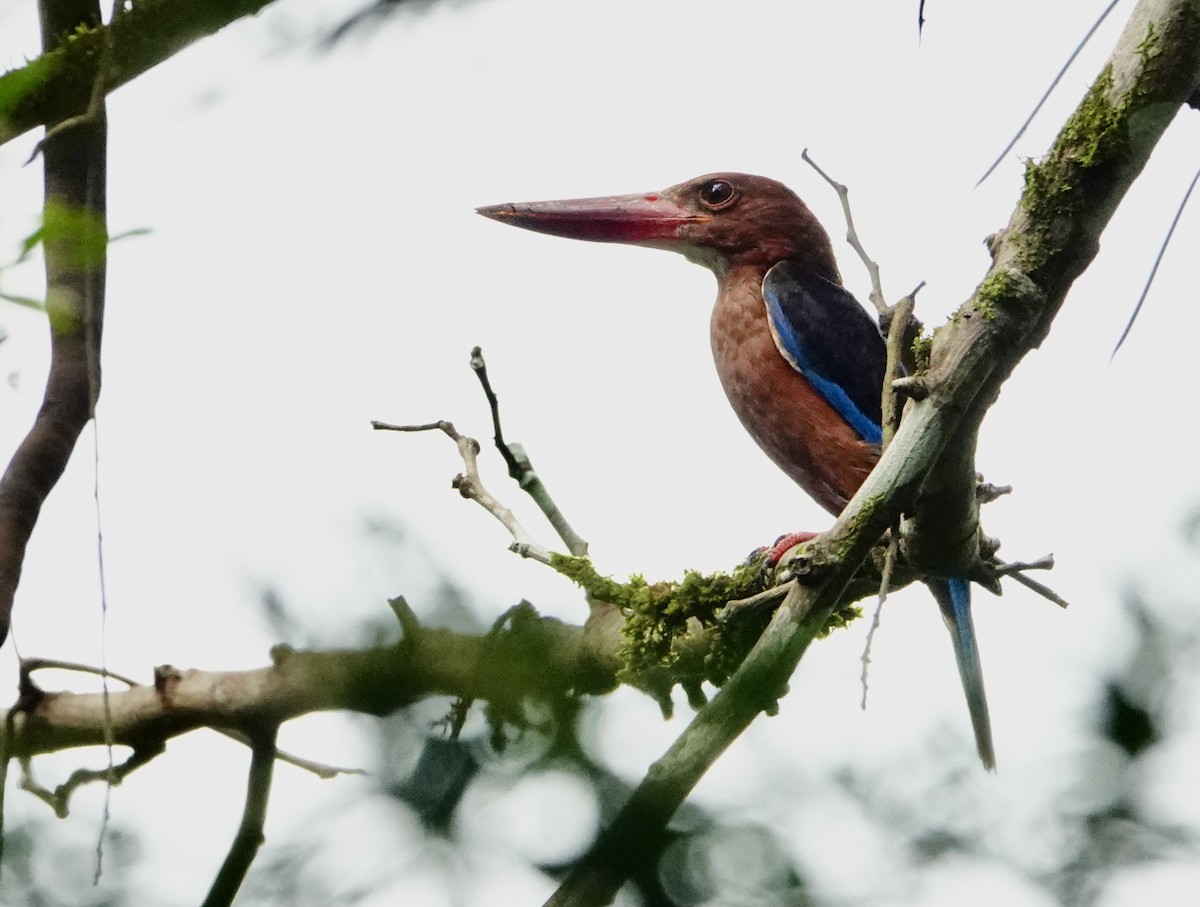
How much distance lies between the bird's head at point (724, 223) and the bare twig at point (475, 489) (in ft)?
7.70

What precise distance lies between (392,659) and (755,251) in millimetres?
3956

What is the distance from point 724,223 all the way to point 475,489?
8.42 ft

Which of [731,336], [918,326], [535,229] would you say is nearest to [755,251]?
[731,336]

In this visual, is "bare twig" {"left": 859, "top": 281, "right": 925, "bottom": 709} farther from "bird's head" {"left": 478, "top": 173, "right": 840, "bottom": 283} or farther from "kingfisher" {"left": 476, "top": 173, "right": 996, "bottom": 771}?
"bird's head" {"left": 478, "top": 173, "right": 840, "bottom": 283}

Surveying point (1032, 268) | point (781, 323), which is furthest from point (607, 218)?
point (1032, 268)

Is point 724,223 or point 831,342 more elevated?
point 724,223

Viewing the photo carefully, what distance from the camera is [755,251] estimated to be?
546cm

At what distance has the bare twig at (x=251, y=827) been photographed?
2.23m

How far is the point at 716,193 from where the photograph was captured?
222 inches

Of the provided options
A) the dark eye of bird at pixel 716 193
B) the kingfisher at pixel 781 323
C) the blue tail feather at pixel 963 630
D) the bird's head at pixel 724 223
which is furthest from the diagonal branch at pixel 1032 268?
the dark eye of bird at pixel 716 193

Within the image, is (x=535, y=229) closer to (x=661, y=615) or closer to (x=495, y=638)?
(x=661, y=615)

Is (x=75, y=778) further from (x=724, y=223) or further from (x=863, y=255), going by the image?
(x=724, y=223)

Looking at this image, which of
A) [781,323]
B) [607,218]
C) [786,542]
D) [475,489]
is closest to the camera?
Answer: [475,489]

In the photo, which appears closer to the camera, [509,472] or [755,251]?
[509,472]
